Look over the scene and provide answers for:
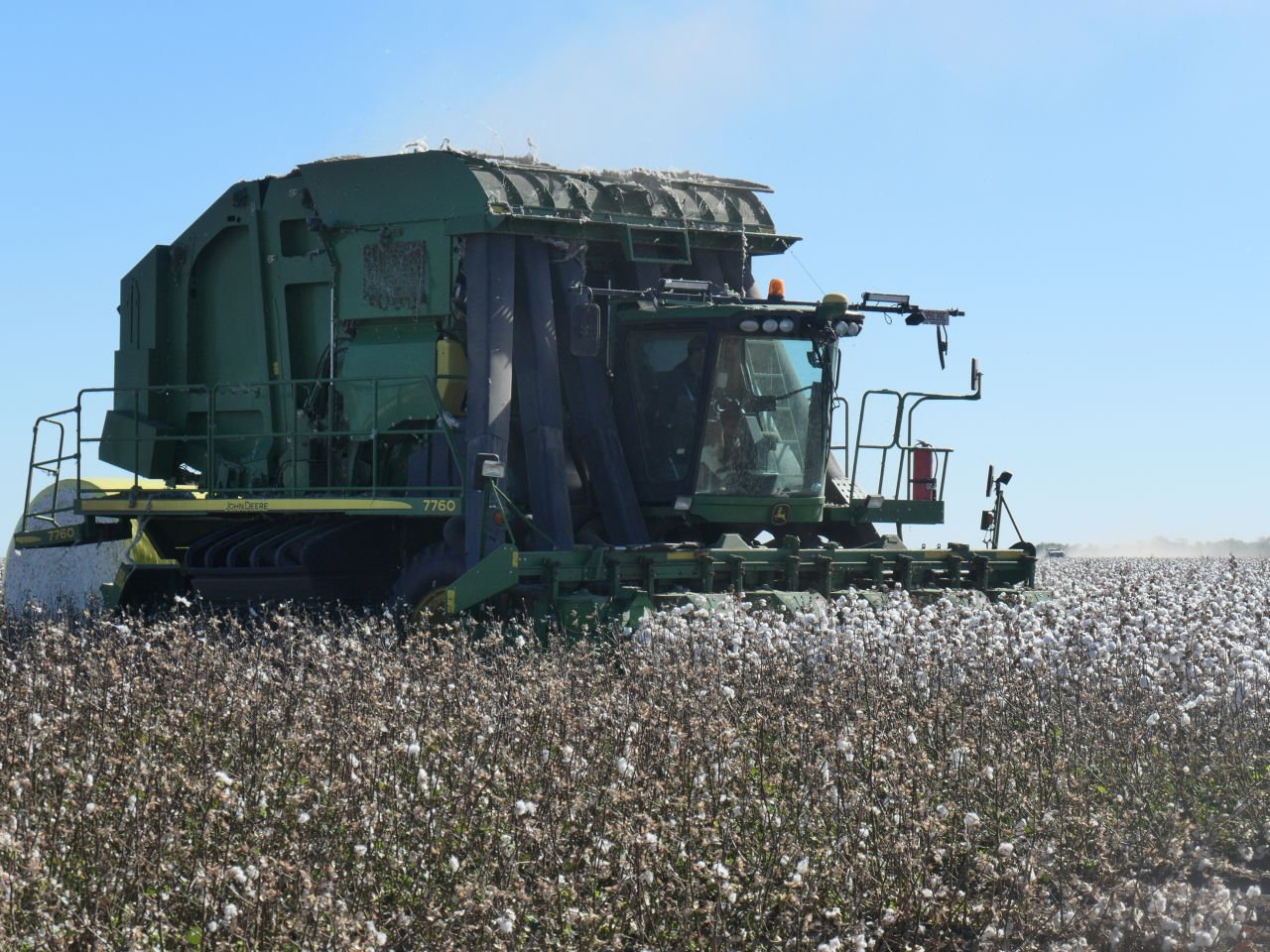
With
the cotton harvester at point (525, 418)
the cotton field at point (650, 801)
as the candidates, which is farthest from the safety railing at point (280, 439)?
the cotton field at point (650, 801)

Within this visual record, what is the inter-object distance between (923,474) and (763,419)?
2.34 metres

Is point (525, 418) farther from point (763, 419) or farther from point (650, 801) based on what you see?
point (650, 801)

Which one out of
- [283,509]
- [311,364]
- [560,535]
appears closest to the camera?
[560,535]

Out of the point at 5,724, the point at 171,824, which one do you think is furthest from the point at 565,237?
the point at 171,824

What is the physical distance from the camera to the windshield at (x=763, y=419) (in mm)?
14547

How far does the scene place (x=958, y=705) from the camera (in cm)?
913

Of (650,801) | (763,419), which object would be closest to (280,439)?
(763,419)

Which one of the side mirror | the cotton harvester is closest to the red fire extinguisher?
the cotton harvester

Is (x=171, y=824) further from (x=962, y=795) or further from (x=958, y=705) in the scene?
(x=958, y=705)

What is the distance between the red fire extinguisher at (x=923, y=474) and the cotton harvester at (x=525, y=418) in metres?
0.02

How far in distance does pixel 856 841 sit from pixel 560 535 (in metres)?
7.71

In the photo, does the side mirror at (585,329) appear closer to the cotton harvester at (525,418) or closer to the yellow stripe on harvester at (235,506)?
the cotton harvester at (525,418)

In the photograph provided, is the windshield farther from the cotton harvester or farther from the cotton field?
the cotton field

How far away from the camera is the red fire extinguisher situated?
16.3 metres
